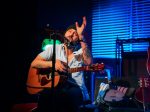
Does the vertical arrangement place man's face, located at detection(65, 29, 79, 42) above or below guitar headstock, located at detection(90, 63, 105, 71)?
above

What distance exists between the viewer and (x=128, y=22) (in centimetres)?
556

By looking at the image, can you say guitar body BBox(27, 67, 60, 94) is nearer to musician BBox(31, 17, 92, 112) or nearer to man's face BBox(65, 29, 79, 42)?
musician BBox(31, 17, 92, 112)

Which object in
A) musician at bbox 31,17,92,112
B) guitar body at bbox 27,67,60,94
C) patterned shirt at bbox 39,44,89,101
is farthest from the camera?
guitar body at bbox 27,67,60,94

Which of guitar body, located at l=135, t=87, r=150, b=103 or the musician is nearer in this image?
the musician

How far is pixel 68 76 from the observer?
3982mm

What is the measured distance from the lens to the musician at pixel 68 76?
3.77 meters

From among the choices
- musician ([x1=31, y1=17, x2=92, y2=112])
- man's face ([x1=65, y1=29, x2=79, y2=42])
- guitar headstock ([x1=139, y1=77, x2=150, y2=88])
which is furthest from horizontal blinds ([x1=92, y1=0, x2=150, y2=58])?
man's face ([x1=65, y1=29, x2=79, y2=42])

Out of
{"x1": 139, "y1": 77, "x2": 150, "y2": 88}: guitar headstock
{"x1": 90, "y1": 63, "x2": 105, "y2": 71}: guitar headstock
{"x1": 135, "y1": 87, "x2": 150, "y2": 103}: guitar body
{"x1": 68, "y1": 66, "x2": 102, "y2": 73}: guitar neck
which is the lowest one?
{"x1": 135, "y1": 87, "x2": 150, "y2": 103}: guitar body

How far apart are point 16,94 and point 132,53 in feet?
7.56

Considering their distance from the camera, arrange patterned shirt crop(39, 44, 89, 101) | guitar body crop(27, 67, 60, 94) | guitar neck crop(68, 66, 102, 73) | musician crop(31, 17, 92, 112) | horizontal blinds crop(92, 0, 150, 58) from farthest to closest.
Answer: horizontal blinds crop(92, 0, 150, 58), guitar body crop(27, 67, 60, 94), patterned shirt crop(39, 44, 89, 101), guitar neck crop(68, 66, 102, 73), musician crop(31, 17, 92, 112)

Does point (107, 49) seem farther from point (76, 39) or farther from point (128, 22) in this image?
point (76, 39)

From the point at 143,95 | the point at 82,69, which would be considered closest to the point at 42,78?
the point at 82,69

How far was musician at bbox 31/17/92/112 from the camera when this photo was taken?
3.77 metres

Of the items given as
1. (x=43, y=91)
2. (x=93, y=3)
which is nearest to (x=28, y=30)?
(x=93, y=3)
